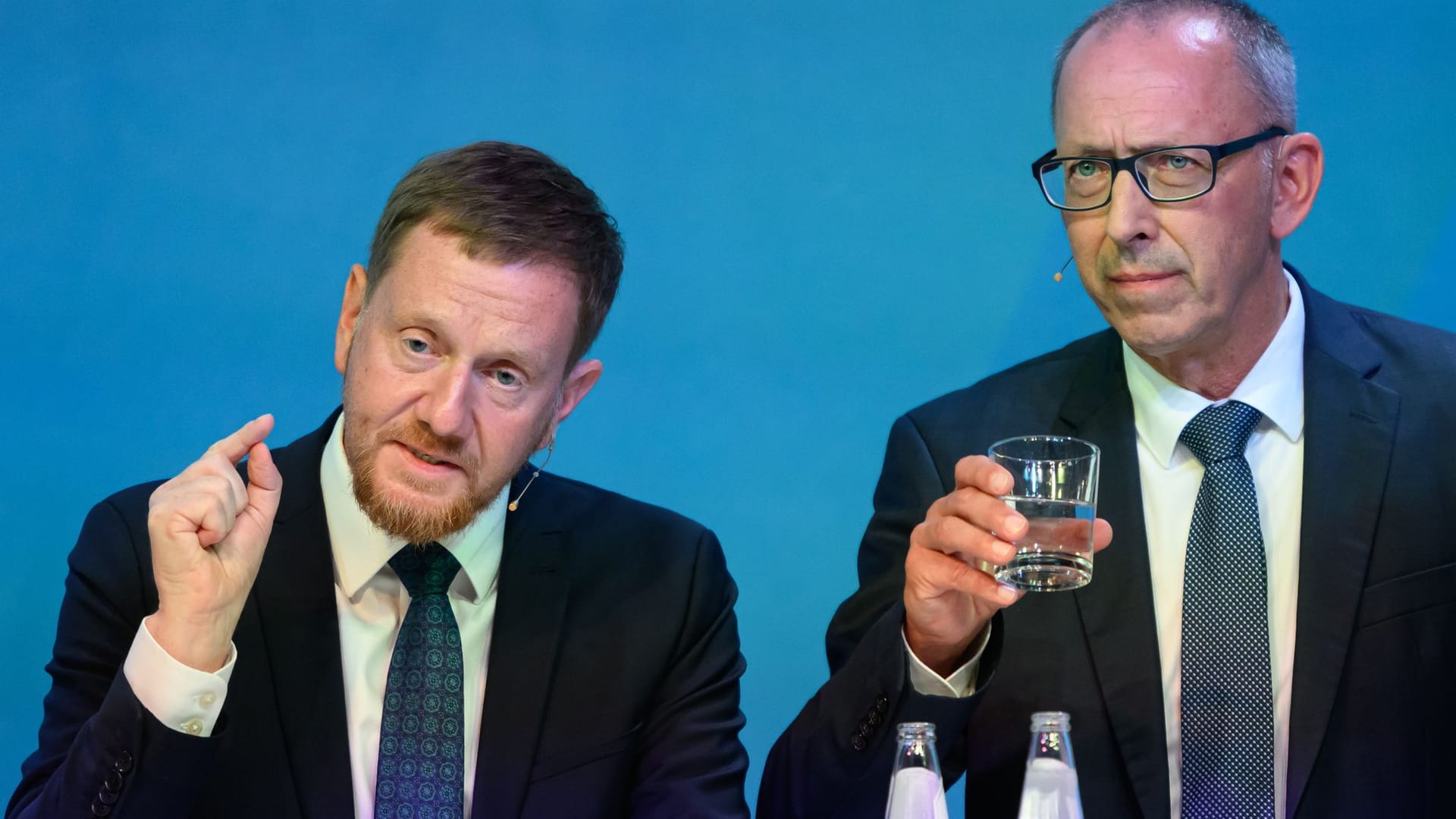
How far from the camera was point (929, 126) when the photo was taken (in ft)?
12.2

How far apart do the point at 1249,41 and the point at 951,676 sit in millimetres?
1235

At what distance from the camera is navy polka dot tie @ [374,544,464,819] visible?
2.41 meters

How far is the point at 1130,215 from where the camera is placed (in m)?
2.49

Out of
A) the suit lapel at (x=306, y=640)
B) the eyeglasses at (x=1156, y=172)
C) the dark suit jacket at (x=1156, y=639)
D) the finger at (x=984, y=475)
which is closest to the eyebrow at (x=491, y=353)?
the suit lapel at (x=306, y=640)

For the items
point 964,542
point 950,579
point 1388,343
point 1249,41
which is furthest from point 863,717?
point 1249,41

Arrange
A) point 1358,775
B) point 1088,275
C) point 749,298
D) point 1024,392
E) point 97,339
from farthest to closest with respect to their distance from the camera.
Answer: point 749,298 → point 97,339 → point 1024,392 → point 1088,275 → point 1358,775

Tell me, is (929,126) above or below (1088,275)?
above

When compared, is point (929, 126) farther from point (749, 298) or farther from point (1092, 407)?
point (1092, 407)

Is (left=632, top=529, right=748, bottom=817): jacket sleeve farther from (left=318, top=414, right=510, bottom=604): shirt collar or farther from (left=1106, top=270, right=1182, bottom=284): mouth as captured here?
(left=1106, top=270, right=1182, bottom=284): mouth

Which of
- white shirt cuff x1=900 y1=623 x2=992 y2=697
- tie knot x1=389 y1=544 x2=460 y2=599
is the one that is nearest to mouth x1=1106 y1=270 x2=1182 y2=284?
white shirt cuff x1=900 y1=623 x2=992 y2=697

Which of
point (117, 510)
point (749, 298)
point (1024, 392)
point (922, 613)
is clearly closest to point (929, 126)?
point (749, 298)

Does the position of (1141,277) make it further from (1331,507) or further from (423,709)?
(423,709)

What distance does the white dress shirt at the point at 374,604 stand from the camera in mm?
2492

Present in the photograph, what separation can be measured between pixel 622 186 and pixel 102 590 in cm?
164
